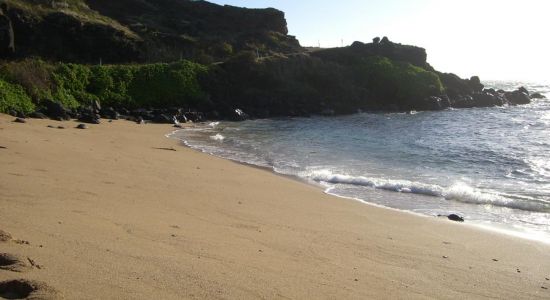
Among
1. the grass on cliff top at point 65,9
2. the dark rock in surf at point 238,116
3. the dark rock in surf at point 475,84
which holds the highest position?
the grass on cliff top at point 65,9

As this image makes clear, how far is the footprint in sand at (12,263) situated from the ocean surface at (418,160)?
8.23 metres

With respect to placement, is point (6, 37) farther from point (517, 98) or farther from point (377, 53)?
point (517, 98)

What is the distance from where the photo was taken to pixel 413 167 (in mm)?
17141

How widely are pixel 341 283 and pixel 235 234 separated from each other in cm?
202

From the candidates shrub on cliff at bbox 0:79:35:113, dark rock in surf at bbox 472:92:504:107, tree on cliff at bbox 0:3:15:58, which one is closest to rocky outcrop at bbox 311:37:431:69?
dark rock in surf at bbox 472:92:504:107

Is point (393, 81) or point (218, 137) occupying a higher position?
point (393, 81)

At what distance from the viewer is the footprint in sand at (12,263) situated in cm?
411

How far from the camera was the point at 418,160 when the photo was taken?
18719 mm

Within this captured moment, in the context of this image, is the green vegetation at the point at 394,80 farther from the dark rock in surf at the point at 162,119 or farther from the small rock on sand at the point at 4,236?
the small rock on sand at the point at 4,236

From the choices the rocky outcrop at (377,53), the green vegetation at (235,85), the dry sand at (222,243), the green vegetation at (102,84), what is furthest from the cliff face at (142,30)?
the dry sand at (222,243)

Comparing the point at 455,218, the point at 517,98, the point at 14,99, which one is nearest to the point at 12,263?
the point at 455,218

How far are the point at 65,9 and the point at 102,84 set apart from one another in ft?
38.0

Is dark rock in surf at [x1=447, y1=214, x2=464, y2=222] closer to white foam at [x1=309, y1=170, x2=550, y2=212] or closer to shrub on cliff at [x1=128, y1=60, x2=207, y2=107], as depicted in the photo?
white foam at [x1=309, y1=170, x2=550, y2=212]

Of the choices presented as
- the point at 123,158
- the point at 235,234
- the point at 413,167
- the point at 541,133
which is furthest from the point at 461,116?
the point at 235,234
